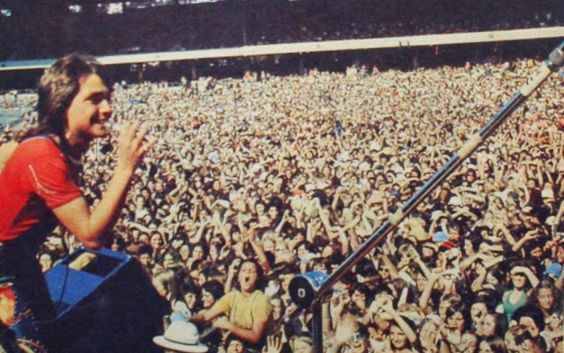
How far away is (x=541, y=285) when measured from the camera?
176cm

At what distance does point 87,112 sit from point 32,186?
0.59 feet

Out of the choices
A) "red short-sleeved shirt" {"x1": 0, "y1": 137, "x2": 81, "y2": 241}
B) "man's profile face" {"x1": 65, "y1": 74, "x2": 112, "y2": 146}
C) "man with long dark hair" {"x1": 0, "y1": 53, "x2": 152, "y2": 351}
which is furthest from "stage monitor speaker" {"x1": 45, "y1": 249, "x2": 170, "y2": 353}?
"man's profile face" {"x1": 65, "y1": 74, "x2": 112, "y2": 146}

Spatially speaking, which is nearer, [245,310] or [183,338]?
[183,338]

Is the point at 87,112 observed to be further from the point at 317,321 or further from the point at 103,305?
the point at 317,321

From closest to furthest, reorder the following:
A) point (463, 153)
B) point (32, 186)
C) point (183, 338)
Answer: point (463, 153)
point (32, 186)
point (183, 338)

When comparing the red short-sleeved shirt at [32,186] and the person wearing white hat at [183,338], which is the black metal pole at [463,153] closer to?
the red short-sleeved shirt at [32,186]

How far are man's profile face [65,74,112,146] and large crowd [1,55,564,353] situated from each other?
0.54m

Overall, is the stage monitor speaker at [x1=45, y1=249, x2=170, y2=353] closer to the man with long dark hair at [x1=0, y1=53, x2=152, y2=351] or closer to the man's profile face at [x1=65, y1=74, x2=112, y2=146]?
the man with long dark hair at [x1=0, y1=53, x2=152, y2=351]

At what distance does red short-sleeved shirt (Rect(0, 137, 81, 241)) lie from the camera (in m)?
0.78

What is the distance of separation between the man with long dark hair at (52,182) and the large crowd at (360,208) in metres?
0.47

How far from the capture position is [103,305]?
104 centimetres

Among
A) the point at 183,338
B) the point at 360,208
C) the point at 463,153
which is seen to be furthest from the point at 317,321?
the point at 360,208

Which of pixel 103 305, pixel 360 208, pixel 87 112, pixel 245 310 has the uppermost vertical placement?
pixel 87 112

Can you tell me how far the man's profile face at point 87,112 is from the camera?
91cm
